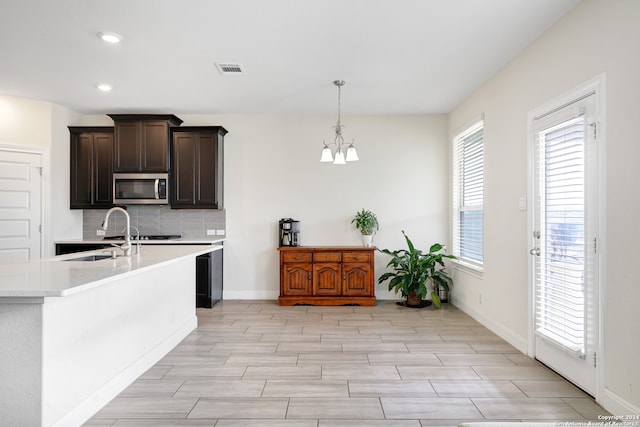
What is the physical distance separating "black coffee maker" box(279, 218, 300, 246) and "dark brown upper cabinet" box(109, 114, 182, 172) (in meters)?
1.77

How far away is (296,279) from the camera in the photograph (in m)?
5.35

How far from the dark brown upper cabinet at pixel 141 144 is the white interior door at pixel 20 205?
38.7 inches

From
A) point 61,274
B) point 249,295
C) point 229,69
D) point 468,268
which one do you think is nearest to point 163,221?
point 249,295

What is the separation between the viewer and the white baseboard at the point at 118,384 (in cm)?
225

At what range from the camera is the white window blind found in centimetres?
271

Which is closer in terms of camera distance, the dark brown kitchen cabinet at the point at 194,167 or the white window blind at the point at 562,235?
the white window blind at the point at 562,235

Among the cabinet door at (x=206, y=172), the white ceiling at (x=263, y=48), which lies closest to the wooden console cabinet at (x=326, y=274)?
the cabinet door at (x=206, y=172)

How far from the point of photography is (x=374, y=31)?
314 cm

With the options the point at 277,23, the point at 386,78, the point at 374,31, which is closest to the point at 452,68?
the point at 386,78

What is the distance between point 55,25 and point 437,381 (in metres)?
4.01

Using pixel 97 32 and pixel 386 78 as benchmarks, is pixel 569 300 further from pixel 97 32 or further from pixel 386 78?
pixel 97 32

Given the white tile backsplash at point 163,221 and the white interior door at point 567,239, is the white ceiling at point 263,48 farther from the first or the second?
the white tile backsplash at point 163,221

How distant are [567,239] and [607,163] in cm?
66

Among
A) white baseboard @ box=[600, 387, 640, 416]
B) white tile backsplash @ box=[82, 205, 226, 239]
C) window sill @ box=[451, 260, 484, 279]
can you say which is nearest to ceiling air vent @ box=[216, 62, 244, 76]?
white tile backsplash @ box=[82, 205, 226, 239]
